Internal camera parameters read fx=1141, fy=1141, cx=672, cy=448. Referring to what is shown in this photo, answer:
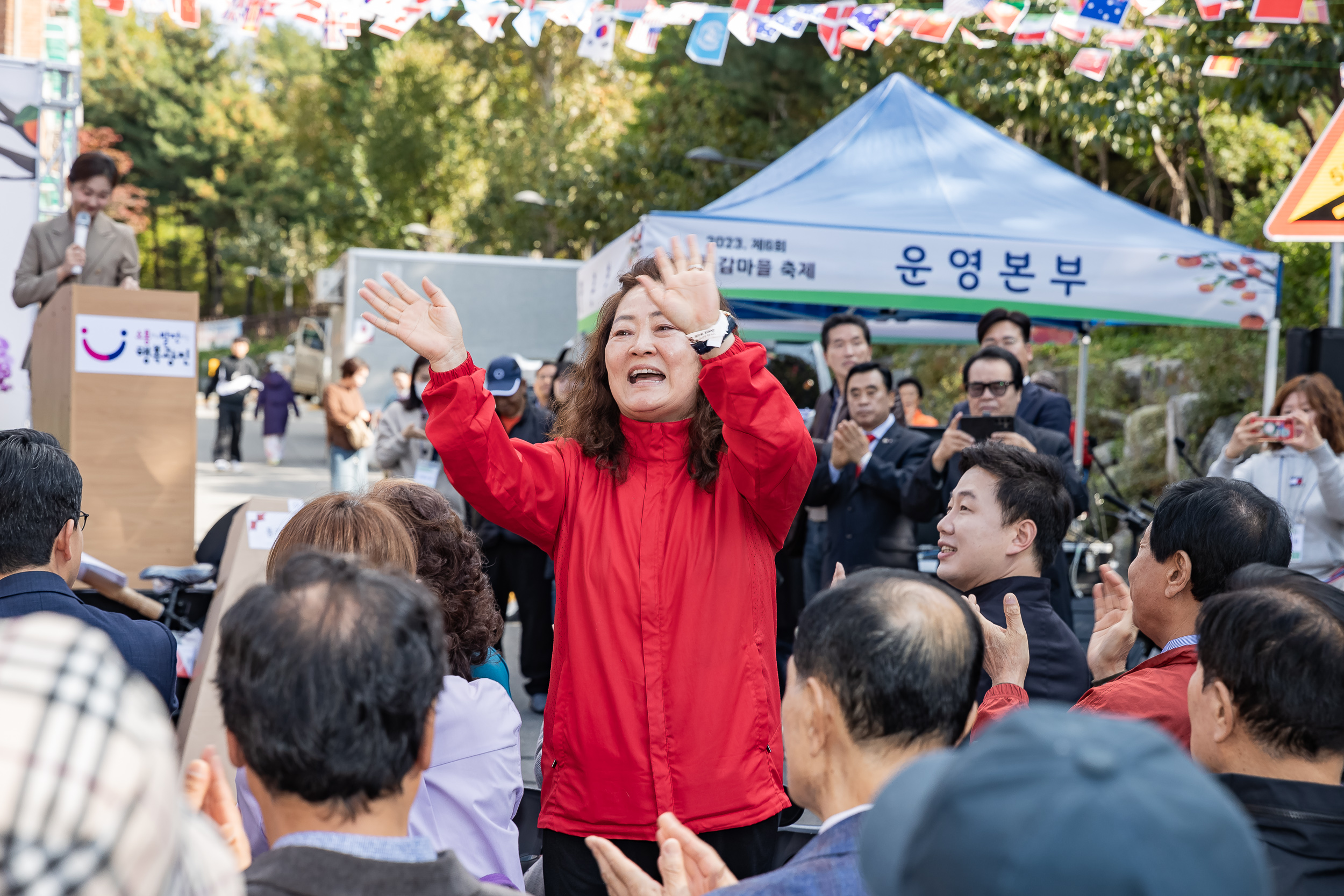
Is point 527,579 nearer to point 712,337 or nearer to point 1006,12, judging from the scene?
point 712,337

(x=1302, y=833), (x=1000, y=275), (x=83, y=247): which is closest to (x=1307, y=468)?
(x=1000, y=275)

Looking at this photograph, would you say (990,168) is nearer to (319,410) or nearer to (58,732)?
(58,732)

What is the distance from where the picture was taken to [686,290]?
2.22 meters

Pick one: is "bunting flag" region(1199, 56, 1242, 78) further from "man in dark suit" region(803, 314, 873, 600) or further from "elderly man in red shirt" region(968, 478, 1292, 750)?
"elderly man in red shirt" region(968, 478, 1292, 750)

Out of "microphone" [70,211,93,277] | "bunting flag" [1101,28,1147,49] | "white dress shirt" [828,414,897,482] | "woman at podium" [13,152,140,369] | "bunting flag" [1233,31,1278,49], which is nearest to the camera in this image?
"white dress shirt" [828,414,897,482]

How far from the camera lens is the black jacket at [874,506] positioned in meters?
5.24

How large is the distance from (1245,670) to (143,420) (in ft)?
16.4

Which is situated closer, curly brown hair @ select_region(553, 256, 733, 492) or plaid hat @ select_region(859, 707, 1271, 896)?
plaid hat @ select_region(859, 707, 1271, 896)

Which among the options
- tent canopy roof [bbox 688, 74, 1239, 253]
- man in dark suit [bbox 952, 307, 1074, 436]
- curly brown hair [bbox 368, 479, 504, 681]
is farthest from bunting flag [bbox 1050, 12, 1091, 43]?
curly brown hair [bbox 368, 479, 504, 681]

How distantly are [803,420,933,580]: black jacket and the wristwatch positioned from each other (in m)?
3.07

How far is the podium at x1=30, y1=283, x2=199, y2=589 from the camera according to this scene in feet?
17.2

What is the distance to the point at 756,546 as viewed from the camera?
2363 millimetres

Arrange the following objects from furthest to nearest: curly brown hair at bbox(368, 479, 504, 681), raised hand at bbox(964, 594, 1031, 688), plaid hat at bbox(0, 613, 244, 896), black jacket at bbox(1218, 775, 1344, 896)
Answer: raised hand at bbox(964, 594, 1031, 688) < curly brown hair at bbox(368, 479, 504, 681) < black jacket at bbox(1218, 775, 1344, 896) < plaid hat at bbox(0, 613, 244, 896)

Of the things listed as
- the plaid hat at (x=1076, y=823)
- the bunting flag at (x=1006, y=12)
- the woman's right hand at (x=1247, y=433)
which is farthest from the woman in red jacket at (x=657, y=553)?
the bunting flag at (x=1006, y=12)
